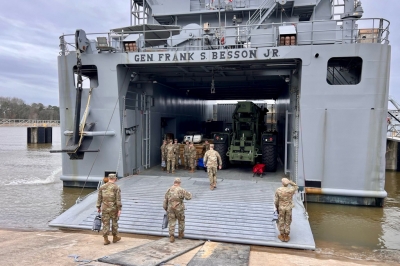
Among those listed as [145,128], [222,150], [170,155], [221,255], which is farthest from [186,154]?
[221,255]

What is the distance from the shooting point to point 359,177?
871 centimetres

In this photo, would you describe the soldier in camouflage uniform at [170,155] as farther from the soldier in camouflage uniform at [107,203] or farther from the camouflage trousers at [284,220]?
the camouflage trousers at [284,220]

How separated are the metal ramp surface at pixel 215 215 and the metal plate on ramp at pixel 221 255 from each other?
348mm

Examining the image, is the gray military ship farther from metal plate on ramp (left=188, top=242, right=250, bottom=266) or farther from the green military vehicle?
metal plate on ramp (left=188, top=242, right=250, bottom=266)

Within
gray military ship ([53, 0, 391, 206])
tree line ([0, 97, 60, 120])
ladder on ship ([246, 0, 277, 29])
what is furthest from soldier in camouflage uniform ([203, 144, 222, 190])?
tree line ([0, 97, 60, 120])

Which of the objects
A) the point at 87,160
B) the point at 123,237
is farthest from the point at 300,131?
the point at 87,160

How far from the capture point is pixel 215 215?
7.03 m

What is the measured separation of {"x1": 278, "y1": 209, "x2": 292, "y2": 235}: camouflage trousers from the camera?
5.94m

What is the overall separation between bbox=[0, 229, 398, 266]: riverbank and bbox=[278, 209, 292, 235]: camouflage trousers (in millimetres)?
375

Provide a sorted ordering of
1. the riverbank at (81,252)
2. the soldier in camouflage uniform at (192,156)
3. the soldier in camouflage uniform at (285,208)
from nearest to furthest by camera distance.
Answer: the riverbank at (81,252) < the soldier in camouflage uniform at (285,208) < the soldier in camouflage uniform at (192,156)

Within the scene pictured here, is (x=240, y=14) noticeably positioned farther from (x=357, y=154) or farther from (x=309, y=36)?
(x=357, y=154)


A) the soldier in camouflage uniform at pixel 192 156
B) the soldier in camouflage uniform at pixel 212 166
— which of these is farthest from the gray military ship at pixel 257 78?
the soldier in camouflage uniform at pixel 212 166

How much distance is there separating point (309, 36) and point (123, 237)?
7861 millimetres

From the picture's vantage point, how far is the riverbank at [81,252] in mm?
4891
